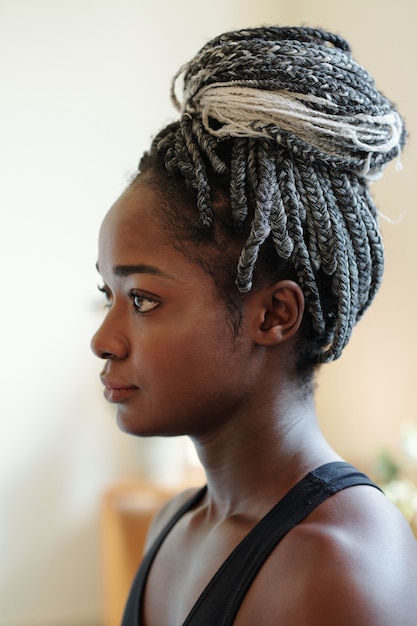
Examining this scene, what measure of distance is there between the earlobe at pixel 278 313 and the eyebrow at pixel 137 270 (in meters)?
0.12

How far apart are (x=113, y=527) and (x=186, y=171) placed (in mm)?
1552

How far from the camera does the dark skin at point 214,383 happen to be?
906 mm

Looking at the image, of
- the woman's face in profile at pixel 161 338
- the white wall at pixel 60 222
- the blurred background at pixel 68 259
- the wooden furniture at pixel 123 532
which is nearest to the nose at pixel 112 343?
the woman's face in profile at pixel 161 338

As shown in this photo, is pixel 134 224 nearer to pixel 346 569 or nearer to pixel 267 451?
pixel 267 451

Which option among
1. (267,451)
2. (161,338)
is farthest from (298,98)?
(267,451)

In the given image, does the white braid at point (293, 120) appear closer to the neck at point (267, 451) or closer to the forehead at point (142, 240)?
the forehead at point (142, 240)

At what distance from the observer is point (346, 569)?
0.74m

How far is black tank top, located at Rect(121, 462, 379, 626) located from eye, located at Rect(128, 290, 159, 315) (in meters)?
0.27

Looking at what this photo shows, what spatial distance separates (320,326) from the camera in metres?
0.96

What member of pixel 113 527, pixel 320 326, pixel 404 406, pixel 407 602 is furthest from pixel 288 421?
pixel 113 527

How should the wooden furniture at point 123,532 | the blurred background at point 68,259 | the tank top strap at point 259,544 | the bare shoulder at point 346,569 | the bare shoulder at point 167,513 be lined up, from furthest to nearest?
the blurred background at point 68,259 < the wooden furniture at point 123,532 < the bare shoulder at point 167,513 < the tank top strap at point 259,544 < the bare shoulder at point 346,569

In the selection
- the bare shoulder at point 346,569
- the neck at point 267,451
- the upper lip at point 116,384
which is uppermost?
the upper lip at point 116,384

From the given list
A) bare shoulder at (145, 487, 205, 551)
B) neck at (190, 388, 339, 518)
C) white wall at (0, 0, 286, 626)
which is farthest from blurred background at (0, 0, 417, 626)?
neck at (190, 388, 339, 518)

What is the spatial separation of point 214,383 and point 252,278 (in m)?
0.13
